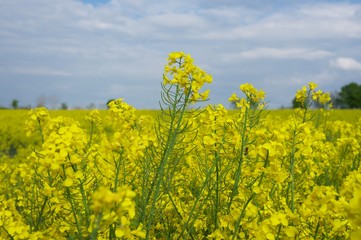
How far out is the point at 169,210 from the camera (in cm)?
353

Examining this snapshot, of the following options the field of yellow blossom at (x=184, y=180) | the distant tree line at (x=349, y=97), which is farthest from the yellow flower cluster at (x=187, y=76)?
the distant tree line at (x=349, y=97)

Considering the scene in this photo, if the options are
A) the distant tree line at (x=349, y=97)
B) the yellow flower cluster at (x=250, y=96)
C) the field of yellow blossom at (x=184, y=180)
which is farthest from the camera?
the distant tree line at (x=349, y=97)

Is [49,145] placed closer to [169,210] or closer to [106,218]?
[106,218]

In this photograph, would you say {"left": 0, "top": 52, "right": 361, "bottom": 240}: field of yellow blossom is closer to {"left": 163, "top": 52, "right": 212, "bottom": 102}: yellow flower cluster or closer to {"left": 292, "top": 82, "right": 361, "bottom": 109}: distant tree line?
{"left": 163, "top": 52, "right": 212, "bottom": 102}: yellow flower cluster

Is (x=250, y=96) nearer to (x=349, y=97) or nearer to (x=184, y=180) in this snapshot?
(x=184, y=180)

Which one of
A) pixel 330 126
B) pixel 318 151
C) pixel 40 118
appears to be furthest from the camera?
pixel 330 126

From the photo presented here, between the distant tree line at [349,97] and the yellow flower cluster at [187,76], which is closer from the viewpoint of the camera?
the yellow flower cluster at [187,76]

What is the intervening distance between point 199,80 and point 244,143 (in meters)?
0.55

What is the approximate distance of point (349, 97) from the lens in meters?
61.0

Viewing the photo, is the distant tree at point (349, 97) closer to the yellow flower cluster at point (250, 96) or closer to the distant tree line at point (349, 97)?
the distant tree line at point (349, 97)

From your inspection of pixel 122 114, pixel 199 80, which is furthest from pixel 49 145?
pixel 122 114

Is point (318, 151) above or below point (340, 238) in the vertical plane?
above

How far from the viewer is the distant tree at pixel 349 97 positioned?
58603 millimetres

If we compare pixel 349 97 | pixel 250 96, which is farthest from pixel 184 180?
pixel 349 97
